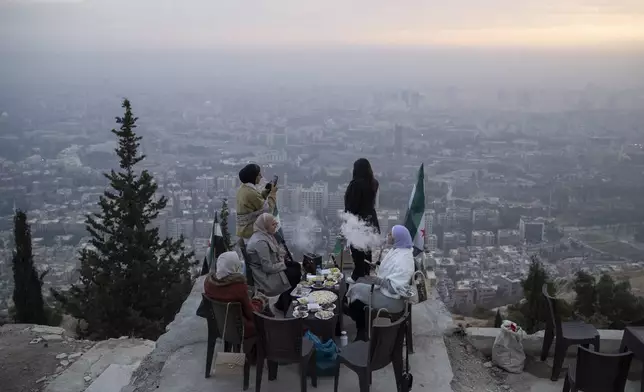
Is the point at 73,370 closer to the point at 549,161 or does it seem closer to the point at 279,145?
the point at 279,145

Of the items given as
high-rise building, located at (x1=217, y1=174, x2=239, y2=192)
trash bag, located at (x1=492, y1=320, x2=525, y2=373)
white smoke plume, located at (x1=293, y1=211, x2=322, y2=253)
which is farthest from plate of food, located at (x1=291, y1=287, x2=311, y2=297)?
high-rise building, located at (x1=217, y1=174, x2=239, y2=192)

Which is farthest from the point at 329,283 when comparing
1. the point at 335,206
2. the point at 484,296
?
the point at 484,296

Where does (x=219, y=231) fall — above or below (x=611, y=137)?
below

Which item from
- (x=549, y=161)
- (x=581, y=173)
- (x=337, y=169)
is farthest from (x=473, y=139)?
(x=337, y=169)

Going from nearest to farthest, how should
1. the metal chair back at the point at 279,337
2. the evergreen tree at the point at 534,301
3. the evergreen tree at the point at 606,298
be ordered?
the metal chair back at the point at 279,337 → the evergreen tree at the point at 534,301 → the evergreen tree at the point at 606,298

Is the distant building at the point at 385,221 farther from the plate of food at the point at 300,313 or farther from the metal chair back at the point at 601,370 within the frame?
the metal chair back at the point at 601,370

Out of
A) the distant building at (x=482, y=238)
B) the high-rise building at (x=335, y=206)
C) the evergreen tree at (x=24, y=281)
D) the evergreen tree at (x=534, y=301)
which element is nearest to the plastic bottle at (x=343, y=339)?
the high-rise building at (x=335, y=206)
